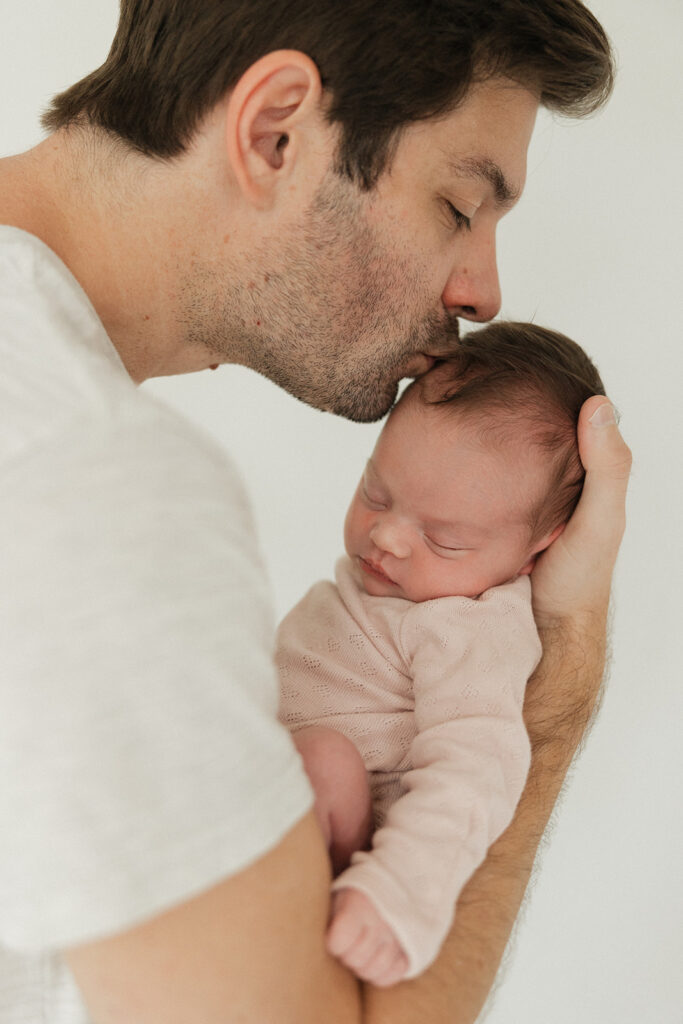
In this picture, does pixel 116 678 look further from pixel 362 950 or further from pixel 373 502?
pixel 373 502

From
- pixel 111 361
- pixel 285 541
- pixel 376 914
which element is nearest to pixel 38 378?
pixel 111 361

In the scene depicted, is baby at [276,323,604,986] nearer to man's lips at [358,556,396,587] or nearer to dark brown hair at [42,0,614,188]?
man's lips at [358,556,396,587]

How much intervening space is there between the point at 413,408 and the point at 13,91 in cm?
141

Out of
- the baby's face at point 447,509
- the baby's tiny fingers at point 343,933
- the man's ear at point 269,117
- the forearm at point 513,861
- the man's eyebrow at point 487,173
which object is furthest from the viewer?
the baby's face at point 447,509

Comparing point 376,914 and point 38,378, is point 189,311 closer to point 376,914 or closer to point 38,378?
point 38,378

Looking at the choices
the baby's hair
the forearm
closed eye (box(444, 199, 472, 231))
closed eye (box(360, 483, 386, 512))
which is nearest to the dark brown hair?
closed eye (box(444, 199, 472, 231))

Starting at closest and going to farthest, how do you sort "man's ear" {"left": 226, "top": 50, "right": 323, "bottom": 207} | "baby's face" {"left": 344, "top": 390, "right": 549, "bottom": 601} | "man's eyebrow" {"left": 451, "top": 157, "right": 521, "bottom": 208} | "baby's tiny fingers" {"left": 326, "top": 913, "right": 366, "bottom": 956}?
"baby's tiny fingers" {"left": 326, "top": 913, "right": 366, "bottom": 956}
"man's ear" {"left": 226, "top": 50, "right": 323, "bottom": 207}
"man's eyebrow" {"left": 451, "top": 157, "right": 521, "bottom": 208}
"baby's face" {"left": 344, "top": 390, "right": 549, "bottom": 601}

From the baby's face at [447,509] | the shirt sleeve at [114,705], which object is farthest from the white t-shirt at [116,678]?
the baby's face at [447,509]

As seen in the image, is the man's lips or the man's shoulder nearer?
the man's shoulder

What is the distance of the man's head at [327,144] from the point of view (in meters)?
1.19

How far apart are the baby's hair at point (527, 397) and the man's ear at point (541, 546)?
1 cm

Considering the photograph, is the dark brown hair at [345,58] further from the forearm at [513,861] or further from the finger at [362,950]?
the finger at [362,950]

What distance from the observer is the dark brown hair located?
119cm

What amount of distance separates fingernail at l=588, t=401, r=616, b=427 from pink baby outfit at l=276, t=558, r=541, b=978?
0.82 feet
